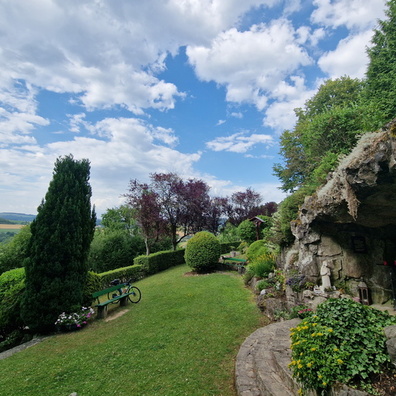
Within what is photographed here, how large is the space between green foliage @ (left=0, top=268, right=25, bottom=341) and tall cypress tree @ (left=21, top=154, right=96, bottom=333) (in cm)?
52

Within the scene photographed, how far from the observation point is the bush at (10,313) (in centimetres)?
574

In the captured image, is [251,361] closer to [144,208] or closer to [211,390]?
[211,390]

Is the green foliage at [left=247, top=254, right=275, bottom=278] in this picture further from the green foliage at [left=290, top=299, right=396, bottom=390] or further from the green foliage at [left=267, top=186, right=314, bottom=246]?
the green foliage at [left=290, top=299, right=396, bottom=390]

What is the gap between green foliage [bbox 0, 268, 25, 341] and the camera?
574 centimetres

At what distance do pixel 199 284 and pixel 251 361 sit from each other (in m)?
6.18

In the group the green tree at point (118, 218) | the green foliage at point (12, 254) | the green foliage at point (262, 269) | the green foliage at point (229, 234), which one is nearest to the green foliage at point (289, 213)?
the green foliage at point (262, 269)

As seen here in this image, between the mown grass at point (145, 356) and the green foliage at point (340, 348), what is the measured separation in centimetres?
139

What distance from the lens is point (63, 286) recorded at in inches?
233

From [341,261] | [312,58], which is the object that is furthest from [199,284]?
[312,58]

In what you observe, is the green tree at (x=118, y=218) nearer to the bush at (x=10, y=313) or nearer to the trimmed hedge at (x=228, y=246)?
the trimmed hedge at (x=228, y=246)

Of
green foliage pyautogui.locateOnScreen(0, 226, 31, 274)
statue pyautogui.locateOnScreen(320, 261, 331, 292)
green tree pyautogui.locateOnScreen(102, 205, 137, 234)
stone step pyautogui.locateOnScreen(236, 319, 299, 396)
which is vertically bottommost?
stone step pyautogui.locateOnScreen(236, 319, 299, 396)

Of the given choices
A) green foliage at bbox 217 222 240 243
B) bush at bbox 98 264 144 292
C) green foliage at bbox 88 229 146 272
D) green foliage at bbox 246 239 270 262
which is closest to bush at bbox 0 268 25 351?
bush at bbox 98 264 144 292

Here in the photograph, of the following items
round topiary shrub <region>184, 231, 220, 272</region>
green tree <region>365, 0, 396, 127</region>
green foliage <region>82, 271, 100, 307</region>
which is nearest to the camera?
green foliage <region>82, 271, 100, 307</region>

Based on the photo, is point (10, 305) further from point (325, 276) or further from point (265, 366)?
point (325, 276)
